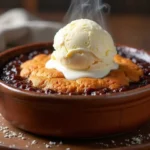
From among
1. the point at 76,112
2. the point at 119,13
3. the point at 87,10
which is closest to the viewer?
the point at 76,112

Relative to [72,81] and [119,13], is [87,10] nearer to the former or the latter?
[72,81]

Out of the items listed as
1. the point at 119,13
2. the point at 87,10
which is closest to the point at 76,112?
the point at 87,10

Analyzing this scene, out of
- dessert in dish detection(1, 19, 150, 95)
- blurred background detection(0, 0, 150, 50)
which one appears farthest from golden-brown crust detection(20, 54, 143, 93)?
blurred background detection(0, 0, 150, 50)

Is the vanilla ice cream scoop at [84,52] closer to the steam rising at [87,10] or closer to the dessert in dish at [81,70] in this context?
the dessert in dish at [81,70]

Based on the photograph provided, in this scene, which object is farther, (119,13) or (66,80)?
(119,13)

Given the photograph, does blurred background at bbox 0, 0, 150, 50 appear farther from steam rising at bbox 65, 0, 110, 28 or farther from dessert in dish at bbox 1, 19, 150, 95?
dessert in dish at bbox 1, 19, 150, 95

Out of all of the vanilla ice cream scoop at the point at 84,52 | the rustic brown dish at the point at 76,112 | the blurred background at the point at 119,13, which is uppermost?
the vanilla ice cream scoop at the point at 84,52

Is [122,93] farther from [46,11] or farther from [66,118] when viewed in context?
[46,11]

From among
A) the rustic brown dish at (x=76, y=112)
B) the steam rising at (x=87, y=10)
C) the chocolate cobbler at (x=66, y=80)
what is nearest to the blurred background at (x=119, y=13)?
the steam rising at (x=87, y=10)
